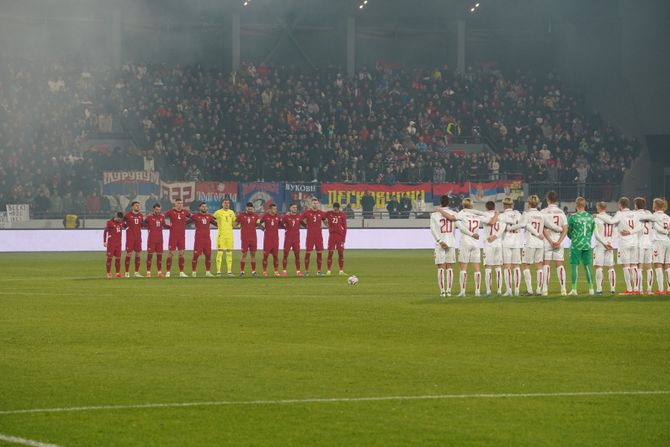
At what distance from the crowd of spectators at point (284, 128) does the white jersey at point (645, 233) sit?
23339 millimetres

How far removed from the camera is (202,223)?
3012 cm

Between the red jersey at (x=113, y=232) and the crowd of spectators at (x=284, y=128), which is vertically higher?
the crowd of spectators at (x=284, y=128)

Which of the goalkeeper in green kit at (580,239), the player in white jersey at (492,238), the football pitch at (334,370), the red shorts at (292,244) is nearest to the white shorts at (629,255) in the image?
the goalkeeper in green kit at (580,239)

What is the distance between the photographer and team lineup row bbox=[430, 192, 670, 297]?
2192 centimetres

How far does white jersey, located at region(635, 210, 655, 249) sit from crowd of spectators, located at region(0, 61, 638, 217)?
23339 millimetres

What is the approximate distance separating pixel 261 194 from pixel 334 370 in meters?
31.5

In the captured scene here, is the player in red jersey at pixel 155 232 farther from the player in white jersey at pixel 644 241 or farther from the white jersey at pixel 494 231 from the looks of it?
the player in white jersey at pixel 644 241

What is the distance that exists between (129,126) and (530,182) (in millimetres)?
15882

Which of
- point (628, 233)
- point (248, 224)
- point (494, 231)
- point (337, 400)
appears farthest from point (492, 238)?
point (337, 400)

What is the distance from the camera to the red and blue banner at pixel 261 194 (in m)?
43.7

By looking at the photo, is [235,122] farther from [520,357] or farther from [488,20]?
[520,357]

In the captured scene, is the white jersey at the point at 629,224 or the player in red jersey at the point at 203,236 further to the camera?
the player in red jersey at the point at 203,236

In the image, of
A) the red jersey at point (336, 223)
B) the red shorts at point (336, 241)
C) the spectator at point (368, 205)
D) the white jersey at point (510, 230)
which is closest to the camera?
the white jersey at point (510, 230)

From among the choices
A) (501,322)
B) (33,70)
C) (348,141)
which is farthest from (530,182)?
(501,322)
